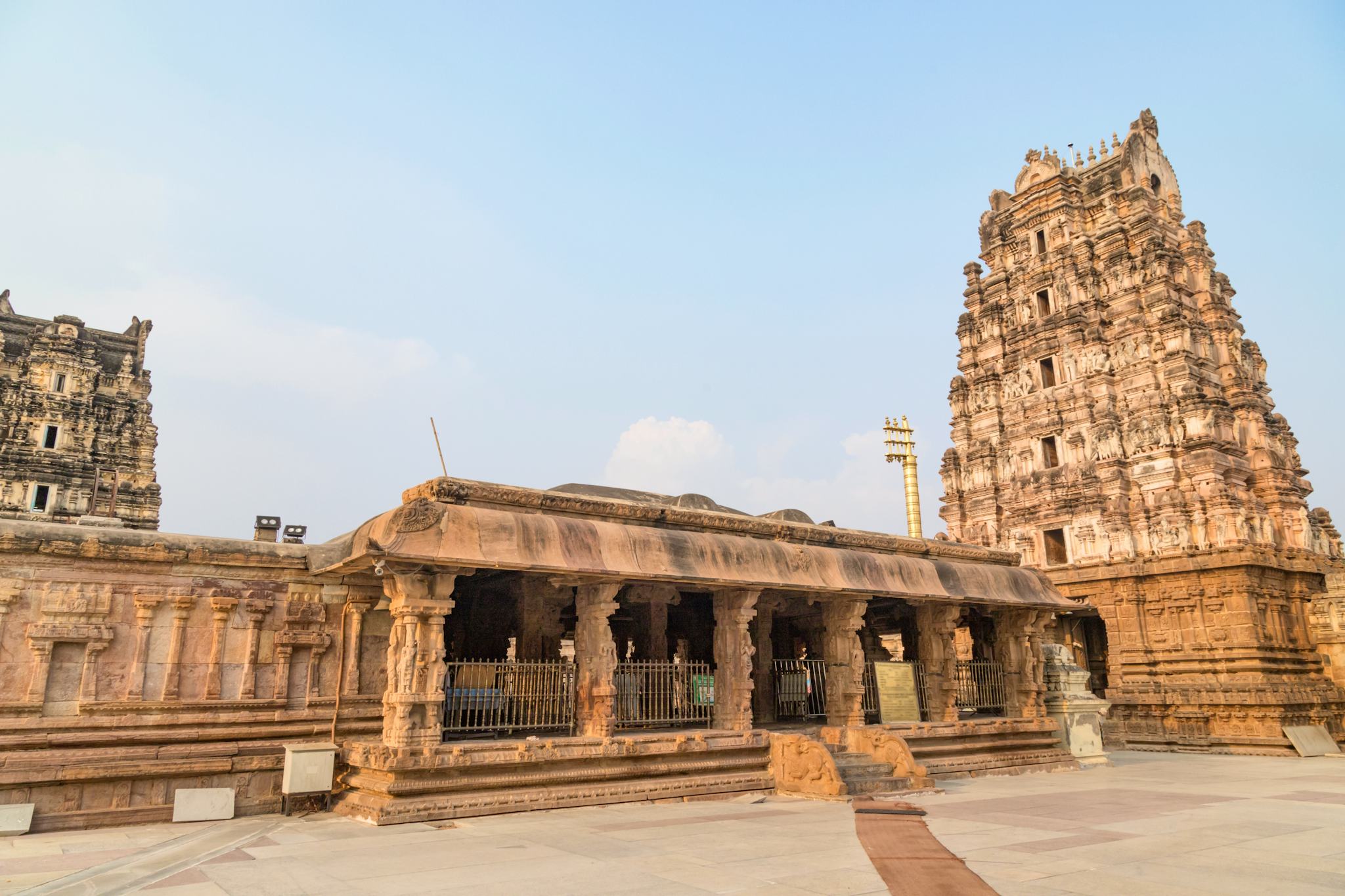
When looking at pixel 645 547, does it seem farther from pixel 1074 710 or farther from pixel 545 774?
pixel 1074 710

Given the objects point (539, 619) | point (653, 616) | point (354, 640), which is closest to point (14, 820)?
point (354, 640)

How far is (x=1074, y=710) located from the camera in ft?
60.6

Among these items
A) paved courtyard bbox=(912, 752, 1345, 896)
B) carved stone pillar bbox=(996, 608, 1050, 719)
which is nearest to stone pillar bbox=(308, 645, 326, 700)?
paved courtyard bbox=(912, 752, 1345, 896)

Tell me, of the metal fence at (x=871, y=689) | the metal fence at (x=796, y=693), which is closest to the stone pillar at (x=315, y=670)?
the metal fence at (x=871, y=689)

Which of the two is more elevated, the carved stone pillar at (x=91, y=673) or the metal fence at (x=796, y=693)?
the carved stone pillar at (x=91, y=673)

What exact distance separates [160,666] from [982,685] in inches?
575

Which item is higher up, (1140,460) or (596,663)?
(1140,460)

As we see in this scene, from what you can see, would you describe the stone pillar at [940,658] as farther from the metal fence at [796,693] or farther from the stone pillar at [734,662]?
the stone pillar at [734,662]

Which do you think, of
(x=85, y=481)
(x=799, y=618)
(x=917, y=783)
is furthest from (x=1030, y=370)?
(x=85, y=481)

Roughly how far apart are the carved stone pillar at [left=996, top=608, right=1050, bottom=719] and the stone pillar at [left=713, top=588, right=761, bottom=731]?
22.7 ft

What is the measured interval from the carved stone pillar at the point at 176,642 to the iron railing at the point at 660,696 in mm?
5845

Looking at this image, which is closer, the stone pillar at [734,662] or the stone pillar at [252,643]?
the stone pillar at [252,643]

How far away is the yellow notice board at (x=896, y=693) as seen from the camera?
15609 mm

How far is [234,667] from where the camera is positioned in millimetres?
11609
